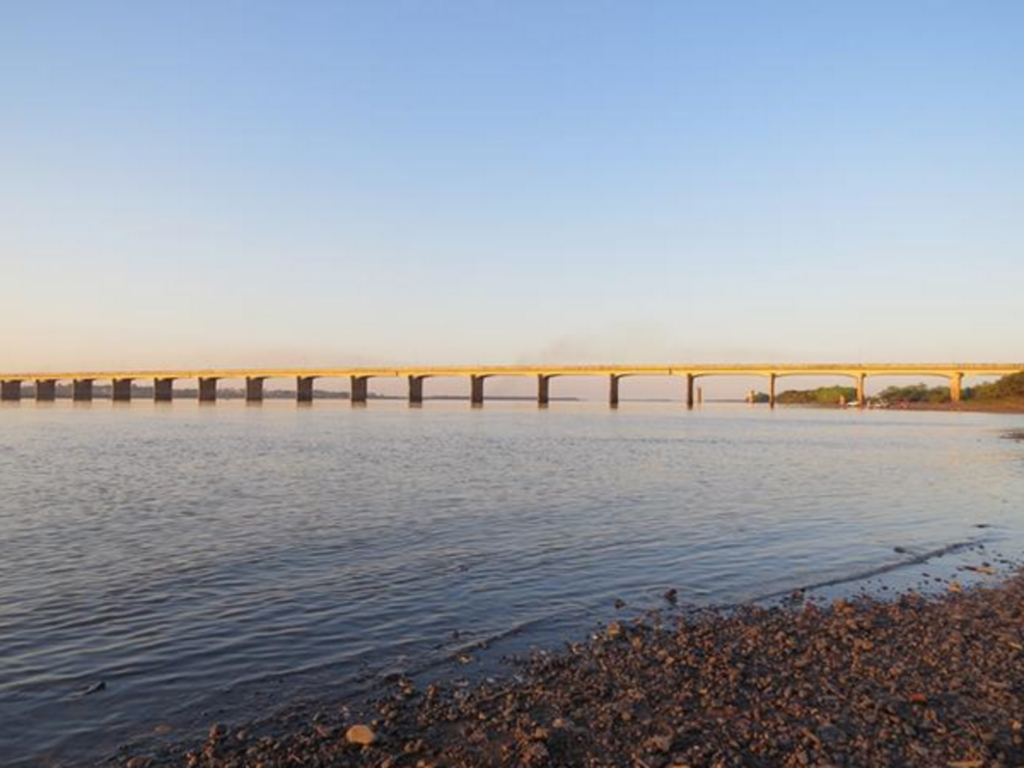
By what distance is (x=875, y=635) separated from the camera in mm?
10844

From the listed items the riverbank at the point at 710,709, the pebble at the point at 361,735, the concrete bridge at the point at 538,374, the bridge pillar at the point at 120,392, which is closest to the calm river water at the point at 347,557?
the riverbank at the point at 710,709

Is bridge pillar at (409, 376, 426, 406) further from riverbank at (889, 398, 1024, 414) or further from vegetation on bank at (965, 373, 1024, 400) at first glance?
vegetation on bank at (965, 373, 1024, 400)

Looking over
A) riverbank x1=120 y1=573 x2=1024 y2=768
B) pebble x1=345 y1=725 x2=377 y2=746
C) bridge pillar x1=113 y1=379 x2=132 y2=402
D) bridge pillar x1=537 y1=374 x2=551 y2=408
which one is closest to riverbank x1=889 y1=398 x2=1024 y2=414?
bridge pillar x1=537 y1=374 x2=551 y2=408

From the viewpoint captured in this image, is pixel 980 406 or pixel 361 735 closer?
pixel 361 735

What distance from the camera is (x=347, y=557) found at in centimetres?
1639

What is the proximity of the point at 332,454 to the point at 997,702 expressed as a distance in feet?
130

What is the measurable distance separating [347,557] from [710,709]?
10.1m

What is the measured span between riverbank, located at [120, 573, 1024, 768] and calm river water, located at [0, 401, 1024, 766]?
1.13 metres

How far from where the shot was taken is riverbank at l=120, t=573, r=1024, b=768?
7164mm

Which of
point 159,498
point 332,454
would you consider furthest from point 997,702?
point 332,454

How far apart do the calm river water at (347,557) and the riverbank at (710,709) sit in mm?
1126

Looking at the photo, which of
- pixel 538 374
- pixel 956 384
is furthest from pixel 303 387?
pixel 956 384

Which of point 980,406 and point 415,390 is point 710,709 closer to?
point 980,406

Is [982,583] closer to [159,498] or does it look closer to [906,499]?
[906,499]
